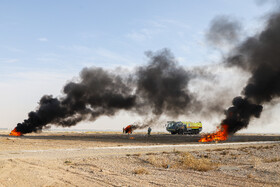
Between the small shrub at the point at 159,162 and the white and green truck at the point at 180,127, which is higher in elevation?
the white and green truck at the point at 180,127

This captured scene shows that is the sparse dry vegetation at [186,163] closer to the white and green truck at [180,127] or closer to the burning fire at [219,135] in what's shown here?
the burning fire at [219,135]

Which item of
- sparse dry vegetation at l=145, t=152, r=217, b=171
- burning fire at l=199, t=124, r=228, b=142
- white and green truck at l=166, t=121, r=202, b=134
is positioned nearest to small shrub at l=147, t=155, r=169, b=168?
sparse dry vegetation at l=145, t=152, r=217, b=171

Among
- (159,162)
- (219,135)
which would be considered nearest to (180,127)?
(219,135)

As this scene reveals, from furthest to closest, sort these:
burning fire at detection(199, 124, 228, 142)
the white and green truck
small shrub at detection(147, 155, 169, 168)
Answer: the white and green truck
burning fire at detection(199, 124, 228, 142)
small shrub at detection(147, 155, 169, 168)

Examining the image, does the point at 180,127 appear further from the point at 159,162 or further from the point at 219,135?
the point at 159,162

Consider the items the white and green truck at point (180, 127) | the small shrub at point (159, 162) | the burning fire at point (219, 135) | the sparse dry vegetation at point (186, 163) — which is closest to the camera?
the sparse dry vegetation at point (186, 163)

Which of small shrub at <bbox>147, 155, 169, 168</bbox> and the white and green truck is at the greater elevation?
the white and green truck

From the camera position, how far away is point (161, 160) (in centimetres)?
2072

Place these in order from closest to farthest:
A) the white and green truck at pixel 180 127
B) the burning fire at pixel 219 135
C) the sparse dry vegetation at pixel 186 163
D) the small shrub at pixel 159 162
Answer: the sparse dry vegetation at pixel 186 163, the small shrub at pixel 159 162, the burning fire at pixel 219 135, the white and green truck at pixel 180 127

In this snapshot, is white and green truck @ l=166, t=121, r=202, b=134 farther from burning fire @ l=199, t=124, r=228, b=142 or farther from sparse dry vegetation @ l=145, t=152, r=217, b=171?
sparse dry vegetation @ l=145, t=152, r=217, b=171

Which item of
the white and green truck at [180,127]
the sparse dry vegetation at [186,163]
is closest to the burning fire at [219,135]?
the white and green truck at [180,127]

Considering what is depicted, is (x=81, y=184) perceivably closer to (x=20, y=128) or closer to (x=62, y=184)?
(x=62, y=184)

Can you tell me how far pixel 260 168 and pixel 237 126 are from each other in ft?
139

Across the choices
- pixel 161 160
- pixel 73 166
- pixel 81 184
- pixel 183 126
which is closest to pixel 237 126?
pixel 183 126
